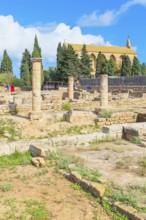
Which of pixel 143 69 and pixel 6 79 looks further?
pixel 143 69

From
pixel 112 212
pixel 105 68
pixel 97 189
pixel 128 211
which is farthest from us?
pixel 105 68

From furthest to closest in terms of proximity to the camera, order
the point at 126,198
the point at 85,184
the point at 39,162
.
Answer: the point at 39,162
the point at 85,184
the point at 126,198

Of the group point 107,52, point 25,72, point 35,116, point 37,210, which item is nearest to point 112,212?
point 37,210

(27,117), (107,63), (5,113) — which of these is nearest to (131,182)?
(27,117)

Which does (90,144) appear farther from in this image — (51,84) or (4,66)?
(4,66)

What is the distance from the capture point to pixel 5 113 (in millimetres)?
17469

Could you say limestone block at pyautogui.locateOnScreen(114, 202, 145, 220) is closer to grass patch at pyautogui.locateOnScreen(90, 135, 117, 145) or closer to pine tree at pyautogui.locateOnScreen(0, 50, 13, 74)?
grass patch at pyautogui.locateOnScreen(90, 135, 117, 145)

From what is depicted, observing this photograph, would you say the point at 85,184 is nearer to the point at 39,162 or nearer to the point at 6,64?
the point at 39,162

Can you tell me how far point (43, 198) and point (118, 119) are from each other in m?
10.0

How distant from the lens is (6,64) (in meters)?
70.2

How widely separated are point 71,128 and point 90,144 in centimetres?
492

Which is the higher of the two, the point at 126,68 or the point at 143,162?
the point at 126,68

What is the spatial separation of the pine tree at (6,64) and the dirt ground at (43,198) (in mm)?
65525

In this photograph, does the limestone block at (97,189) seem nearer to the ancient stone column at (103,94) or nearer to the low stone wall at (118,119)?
the low stone wall at (118,119)
